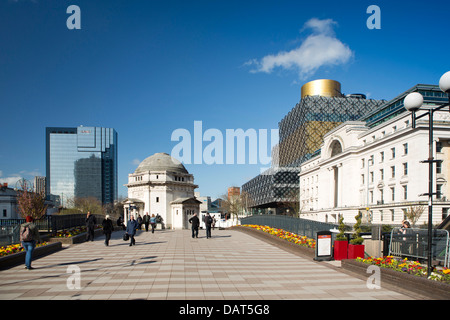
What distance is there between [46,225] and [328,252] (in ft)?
54.8

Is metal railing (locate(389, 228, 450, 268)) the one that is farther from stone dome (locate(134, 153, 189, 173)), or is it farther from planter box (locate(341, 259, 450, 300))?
stone dome (locate(134, 153, 189, 173))

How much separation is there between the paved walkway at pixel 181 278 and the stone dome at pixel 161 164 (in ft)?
140

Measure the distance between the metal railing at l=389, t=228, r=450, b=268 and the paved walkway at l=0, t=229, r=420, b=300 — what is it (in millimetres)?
2560

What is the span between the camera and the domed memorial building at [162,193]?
5588cm

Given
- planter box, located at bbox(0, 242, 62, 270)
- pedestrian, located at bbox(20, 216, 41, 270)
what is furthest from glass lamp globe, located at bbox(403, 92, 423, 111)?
planter box, located at bbox(0, 242, 62, 270)

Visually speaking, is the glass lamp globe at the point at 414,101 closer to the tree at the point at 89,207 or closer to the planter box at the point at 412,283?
the planter box at the point at 412,283

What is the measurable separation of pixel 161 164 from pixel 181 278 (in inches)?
1962

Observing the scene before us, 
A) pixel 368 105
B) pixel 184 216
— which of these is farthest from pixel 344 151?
pixel 368 105

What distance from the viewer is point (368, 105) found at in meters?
119

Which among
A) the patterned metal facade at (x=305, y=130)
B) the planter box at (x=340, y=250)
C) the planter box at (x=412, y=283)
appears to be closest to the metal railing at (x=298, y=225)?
the planter box at (x=340, y=250)

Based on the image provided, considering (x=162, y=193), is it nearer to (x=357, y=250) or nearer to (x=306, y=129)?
(x=357, y=250)

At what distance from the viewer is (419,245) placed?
12.3m

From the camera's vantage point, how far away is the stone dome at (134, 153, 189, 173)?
60094 millimetres
